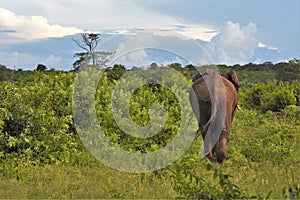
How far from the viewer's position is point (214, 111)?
29.0ft

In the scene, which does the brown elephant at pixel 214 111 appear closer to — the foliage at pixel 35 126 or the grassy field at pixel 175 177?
the grassy field at pixel 175 177

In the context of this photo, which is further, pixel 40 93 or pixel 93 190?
pixel 40 93

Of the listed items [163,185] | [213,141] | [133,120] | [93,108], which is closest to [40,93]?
[93,108]

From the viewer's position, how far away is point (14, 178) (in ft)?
27.0

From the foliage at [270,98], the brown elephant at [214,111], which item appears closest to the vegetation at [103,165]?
the brown elephant at [214,111]

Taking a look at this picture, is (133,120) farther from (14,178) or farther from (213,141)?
(14,178)

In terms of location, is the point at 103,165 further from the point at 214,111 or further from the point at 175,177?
the point at 175,177

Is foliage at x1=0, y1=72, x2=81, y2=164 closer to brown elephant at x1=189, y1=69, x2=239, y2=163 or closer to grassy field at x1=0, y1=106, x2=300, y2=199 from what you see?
grassy field at x1=0, y1=106, x2=300, y2=199

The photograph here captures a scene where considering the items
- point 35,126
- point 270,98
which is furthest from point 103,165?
point 270,98

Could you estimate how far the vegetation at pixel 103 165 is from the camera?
6887 mm

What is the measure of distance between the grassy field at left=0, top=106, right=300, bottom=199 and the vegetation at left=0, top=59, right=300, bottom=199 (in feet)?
0.04

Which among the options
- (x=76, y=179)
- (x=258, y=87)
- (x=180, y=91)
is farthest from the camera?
(x=258, y=87)

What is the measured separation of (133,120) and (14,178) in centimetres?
326

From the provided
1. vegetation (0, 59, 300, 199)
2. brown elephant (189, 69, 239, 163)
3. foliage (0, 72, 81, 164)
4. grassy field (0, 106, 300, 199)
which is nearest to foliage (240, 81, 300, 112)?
vegetation (0, 59, 300, 199)
